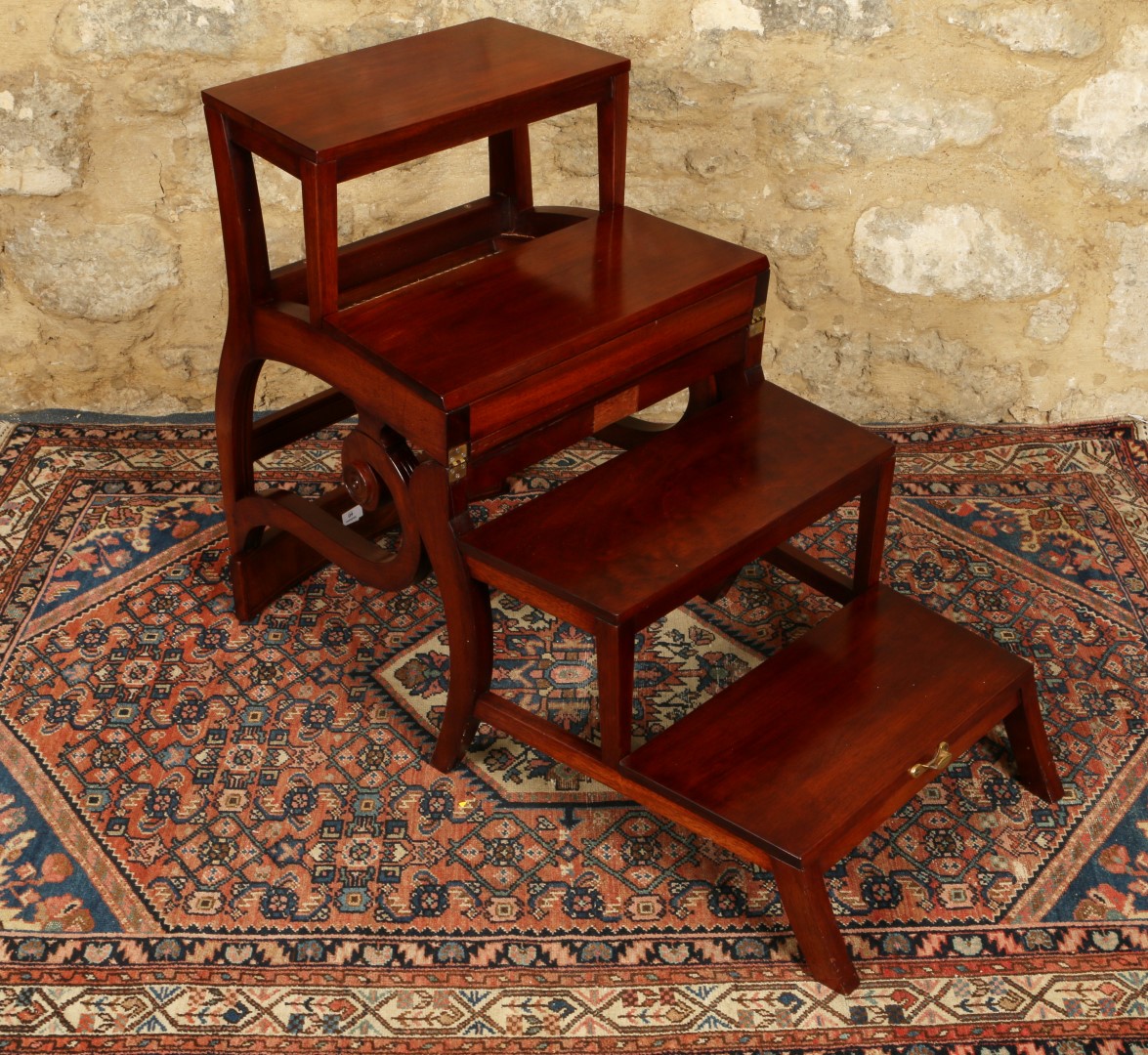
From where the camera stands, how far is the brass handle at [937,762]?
7.44ft

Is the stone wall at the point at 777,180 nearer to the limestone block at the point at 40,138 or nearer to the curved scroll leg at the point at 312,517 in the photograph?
the limestone block at the point at 40,138

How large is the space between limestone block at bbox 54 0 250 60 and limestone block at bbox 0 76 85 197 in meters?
0.12

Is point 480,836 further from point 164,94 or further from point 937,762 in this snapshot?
point 164,94

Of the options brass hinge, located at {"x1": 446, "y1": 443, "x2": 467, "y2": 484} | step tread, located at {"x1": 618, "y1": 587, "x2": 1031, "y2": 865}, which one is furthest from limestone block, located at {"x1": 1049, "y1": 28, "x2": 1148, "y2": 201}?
brass hinge, located at {"x1": 446, "y1": 443, "x2": 467, "y2": 484}

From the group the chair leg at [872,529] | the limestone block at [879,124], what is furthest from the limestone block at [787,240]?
the chair leg at [872,529]

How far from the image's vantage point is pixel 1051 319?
135 inches

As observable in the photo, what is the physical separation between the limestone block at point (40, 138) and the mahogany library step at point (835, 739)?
2093 mm

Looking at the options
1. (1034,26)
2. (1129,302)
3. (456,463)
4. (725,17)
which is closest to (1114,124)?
(1034,26)

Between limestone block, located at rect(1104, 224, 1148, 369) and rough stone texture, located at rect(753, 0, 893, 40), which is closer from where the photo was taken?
rough stone texture, located at rect(753, 0, 893, 40)

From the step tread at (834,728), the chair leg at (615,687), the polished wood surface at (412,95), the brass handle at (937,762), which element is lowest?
the brass handle at (937,762)

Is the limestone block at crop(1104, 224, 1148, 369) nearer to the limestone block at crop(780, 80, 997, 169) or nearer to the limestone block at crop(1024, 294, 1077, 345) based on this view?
the limestone block at crop(1024, 294, 1077, 345)

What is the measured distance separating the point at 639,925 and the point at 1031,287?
1985 mm

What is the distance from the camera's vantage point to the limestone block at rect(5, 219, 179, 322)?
337 cm

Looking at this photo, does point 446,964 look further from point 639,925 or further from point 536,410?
point 536,410
